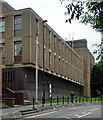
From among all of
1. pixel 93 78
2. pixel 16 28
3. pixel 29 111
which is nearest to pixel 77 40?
pixel 93 78

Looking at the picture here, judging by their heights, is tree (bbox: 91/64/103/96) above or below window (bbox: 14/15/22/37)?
below

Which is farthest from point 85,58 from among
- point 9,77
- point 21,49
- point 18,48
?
point 9,77

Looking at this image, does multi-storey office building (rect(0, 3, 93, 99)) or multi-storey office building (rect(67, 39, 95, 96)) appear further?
multi-storey office building (rect(67, 39, 95, 96))

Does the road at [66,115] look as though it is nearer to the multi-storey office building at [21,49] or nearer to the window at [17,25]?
the multi-storey office building at [21,49]

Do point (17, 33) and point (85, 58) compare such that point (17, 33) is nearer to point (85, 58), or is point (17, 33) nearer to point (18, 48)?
point (18, 48)

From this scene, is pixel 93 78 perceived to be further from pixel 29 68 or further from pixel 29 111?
pixel 29 111

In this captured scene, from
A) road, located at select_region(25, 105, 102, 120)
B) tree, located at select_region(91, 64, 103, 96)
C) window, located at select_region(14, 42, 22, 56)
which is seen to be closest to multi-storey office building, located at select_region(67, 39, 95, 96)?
tree, located at select_region(91, 64, 103, 96)

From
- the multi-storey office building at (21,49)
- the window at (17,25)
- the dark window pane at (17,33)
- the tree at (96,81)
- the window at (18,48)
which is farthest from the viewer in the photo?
the tree at (96,81)

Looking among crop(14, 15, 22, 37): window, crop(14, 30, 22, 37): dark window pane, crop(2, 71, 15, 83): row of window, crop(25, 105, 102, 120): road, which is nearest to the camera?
crop(25, 105, 102, 120): road

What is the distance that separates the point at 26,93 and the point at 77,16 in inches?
1208

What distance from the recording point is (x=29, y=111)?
19172mm

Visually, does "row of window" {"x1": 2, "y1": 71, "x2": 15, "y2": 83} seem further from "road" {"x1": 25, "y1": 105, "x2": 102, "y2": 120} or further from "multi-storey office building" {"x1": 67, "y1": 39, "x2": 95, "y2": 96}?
"multi-storey office building" {"x1": 67, "y1": 39, "x2": 95, "y2": 96}

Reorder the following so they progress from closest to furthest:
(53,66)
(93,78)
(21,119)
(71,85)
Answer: (21,119) < (53,66) < (71,85) < (93,78)

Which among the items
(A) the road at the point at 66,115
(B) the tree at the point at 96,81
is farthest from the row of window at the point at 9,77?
(B) the tree at the point at 96,81
